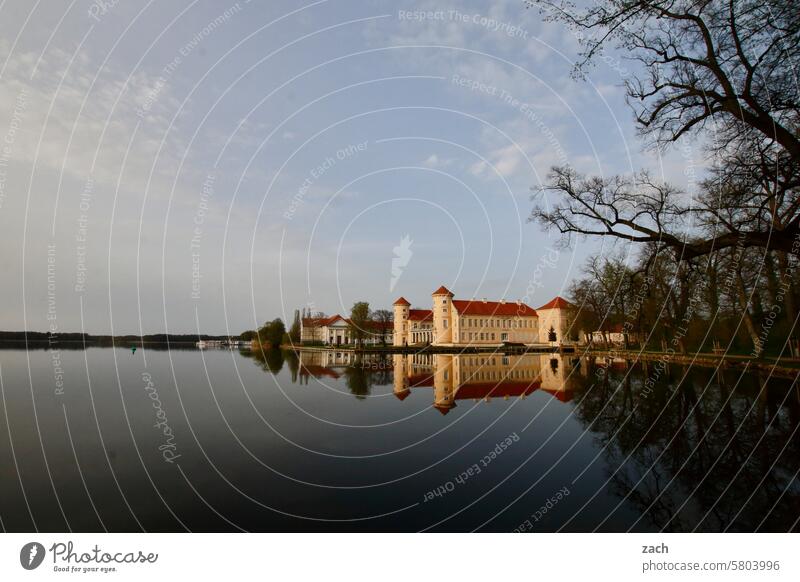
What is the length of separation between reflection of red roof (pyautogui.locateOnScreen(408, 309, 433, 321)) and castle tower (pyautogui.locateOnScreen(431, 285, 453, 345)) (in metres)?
7.39

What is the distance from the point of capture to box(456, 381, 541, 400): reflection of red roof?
739 inches

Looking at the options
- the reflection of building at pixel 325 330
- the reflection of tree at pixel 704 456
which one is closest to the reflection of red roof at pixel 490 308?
the reflection of building at pixel 325 330

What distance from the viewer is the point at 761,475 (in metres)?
6.93

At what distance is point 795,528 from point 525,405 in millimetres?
10261

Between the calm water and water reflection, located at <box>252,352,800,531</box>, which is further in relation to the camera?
the calm water

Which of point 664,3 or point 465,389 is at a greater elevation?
point 664,3

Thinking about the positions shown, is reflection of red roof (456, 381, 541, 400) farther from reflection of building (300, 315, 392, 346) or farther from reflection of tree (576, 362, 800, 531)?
reflection of building (300, 315, 392, 346)

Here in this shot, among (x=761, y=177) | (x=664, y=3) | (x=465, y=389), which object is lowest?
(x=465, y=389)

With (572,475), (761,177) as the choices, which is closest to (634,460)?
(572,475)

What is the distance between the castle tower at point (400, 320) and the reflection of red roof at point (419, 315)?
312 cm

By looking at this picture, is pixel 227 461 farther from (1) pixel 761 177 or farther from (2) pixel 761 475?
(1) pixel 761 177

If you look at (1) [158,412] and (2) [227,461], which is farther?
(1) [158,412]

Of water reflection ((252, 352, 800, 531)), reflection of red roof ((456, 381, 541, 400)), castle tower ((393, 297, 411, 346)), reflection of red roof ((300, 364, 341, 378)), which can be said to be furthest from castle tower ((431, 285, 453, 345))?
water reflection ((252, 352, 800, 531))

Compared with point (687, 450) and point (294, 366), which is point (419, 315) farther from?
point (687, 450)
